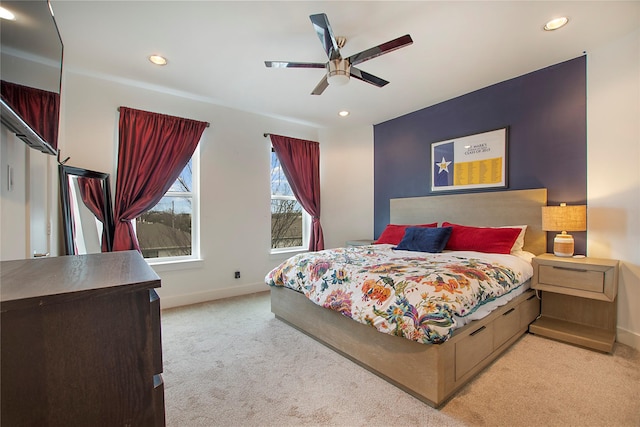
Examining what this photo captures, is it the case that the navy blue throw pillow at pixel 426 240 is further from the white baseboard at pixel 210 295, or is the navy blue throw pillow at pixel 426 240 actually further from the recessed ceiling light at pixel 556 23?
the white baseboard at pixel 210 295

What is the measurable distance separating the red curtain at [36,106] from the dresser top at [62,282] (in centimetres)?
69

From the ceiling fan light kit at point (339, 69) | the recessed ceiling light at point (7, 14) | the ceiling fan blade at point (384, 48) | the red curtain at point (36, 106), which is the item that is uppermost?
the ceiling fan blade at point (384, 48)

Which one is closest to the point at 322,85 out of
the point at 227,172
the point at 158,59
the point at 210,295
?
the point at 158,59

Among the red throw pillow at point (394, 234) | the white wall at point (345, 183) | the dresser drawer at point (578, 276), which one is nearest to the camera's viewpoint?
the dresser drawer at point (578, 276)

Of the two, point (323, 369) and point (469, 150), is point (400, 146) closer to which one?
point (469, 150)

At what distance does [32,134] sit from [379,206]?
13.0ft

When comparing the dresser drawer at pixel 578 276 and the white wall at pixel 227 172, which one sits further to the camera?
the white wall at pixel 227 172

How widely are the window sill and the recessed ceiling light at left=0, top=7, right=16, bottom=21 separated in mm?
2739

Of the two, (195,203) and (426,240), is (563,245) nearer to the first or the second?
(426,240)

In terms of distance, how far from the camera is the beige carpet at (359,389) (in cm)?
160

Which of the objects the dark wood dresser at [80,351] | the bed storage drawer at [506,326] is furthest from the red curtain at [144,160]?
the bed storage drawer at [506,326]

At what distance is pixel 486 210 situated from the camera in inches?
133

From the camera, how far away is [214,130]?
Result: 12.8ft

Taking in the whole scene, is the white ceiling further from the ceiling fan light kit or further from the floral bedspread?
the floral bedspread
